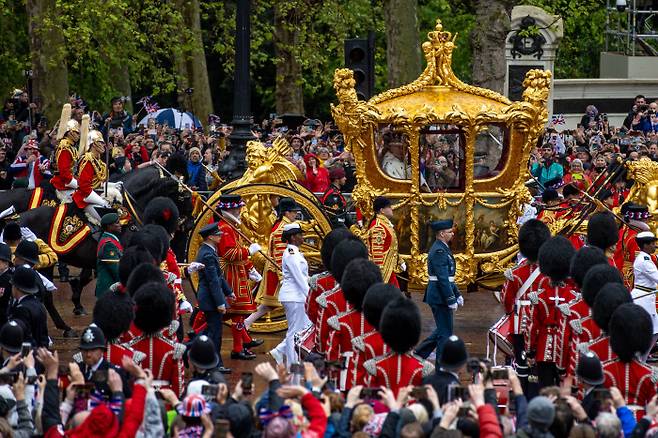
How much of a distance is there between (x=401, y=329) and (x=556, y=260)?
275 centimetres

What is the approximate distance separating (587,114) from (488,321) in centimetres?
1110

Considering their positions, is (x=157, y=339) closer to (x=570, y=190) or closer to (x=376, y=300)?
(x=376, y=300)

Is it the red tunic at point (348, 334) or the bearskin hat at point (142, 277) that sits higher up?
the bearskin hat at point (142, 277)

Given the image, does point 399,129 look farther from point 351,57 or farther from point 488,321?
point 351,57

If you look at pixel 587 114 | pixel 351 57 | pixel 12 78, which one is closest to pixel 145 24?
pixel 12 78

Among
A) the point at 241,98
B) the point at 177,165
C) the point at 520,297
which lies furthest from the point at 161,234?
the point at 177,165

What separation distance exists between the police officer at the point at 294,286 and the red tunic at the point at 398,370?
3.72 metres

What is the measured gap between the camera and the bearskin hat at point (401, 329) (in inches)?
442

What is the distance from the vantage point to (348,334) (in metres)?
12.5

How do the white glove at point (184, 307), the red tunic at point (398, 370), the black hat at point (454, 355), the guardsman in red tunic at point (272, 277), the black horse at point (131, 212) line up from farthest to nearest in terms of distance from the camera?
the black horse at point (131, 212) < the guardsman in red tunic at point (272, 277) < the white glove at point (184, 307) < the red tunic at point (398, 370) < the black hat at point (454, 355)

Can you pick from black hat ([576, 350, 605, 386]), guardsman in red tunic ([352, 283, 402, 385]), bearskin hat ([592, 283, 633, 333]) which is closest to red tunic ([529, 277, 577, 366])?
bearskin hat ([592, 283, 633, 333])

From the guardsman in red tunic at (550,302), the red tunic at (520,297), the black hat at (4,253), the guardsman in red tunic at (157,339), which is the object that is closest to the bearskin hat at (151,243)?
the black hat at (4,253)

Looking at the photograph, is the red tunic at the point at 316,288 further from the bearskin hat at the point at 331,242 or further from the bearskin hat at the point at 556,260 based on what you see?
the bearskin hat at the point at 556,260

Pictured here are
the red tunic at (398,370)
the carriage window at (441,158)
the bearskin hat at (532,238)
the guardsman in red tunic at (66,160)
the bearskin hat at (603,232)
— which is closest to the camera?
the red tunic at (398,370)
